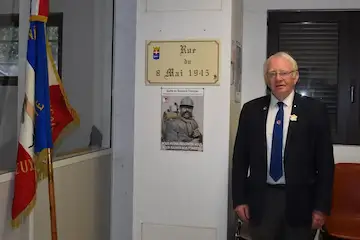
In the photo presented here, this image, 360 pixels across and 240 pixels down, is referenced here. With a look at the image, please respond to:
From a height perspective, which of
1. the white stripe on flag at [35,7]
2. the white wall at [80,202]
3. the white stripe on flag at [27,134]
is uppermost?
the white stripe on flag at [35,7]

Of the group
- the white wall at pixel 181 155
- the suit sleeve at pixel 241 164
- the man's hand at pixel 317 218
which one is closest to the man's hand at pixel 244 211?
the suit sleeve at pixel 241 164

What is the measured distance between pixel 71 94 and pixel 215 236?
1334 millimetres

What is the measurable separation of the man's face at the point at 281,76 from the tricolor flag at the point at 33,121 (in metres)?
1.14

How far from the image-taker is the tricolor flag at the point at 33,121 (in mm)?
2145

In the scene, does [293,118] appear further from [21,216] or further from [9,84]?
[9,84]

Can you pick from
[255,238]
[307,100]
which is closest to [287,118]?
[307,100]

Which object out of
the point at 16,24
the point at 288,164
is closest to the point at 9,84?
the point at 16,24

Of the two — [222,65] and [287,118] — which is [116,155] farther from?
[287,118]

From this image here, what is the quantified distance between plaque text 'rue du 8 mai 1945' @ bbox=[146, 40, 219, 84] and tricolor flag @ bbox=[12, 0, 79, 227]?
997mm

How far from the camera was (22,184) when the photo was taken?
214 centimetres

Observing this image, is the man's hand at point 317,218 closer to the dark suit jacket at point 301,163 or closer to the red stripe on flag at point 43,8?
the dark suit jacket at point 301,163

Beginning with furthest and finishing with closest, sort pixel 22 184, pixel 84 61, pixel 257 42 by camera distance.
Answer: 1. pixel 257 42
2. pixel 84 61
3. pixel 22 184

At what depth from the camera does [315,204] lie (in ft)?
8.20

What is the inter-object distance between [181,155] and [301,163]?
0.90 metres
